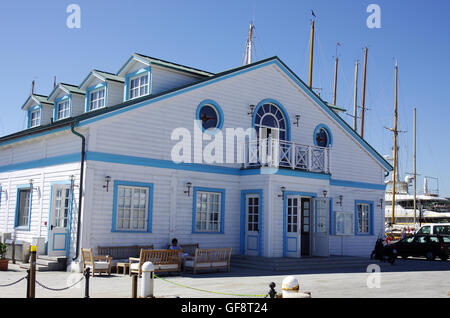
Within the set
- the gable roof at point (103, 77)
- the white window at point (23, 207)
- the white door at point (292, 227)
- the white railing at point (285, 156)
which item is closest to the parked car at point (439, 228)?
the white railing at point (285, 156)

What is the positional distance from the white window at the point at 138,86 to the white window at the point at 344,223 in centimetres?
1013

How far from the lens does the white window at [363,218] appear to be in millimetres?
23953

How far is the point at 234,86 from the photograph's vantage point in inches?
786

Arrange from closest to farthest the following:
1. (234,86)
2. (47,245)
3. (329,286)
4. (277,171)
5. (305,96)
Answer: (329,286)
(47,245)
(277,171)
(234,86)
(305,96)

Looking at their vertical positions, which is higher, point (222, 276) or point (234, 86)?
point (234, 86)

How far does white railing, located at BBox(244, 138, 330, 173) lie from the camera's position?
1869 cm

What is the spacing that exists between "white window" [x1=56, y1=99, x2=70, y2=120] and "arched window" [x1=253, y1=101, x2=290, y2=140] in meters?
9.47

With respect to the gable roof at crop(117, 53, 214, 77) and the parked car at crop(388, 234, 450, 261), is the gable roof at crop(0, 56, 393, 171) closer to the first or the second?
the gable roof at crop(117, 53, 214, 77)

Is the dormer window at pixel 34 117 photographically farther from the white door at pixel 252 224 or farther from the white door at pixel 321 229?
the white door at pixel 321 229

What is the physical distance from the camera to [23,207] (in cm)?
1952

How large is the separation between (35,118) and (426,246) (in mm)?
21725
